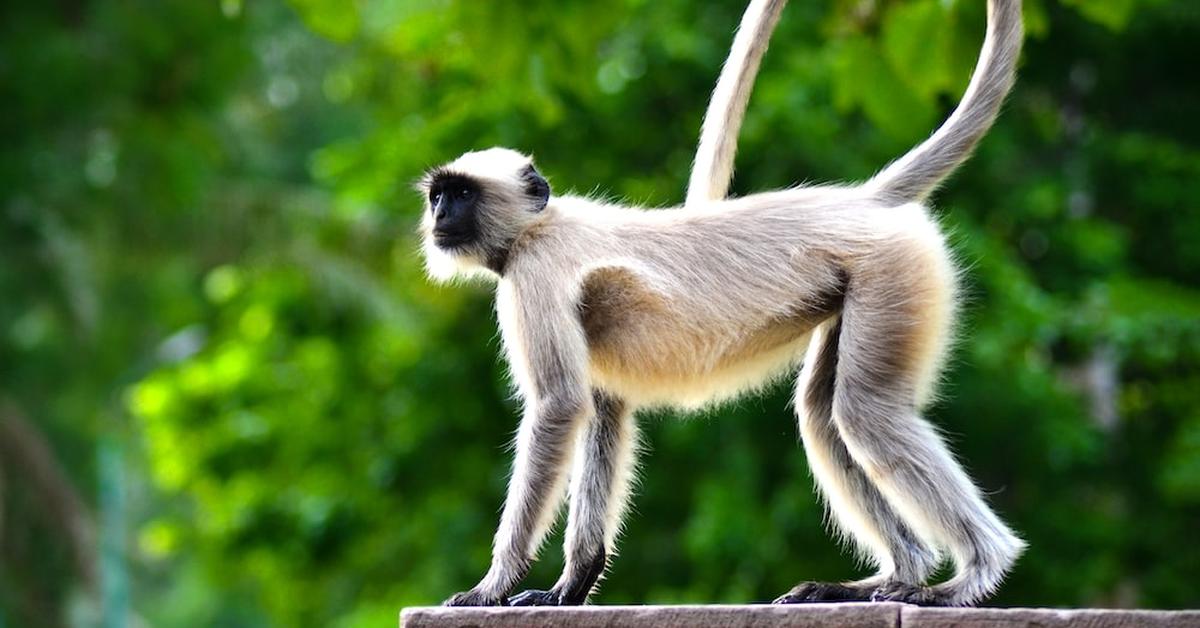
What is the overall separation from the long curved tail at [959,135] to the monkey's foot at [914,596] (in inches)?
49.0

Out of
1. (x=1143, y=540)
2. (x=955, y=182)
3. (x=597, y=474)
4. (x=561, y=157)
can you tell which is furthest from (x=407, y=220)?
(x=597, y=474)

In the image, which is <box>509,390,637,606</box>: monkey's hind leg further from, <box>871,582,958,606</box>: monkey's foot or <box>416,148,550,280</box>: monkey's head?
<box>871,582,958,606</box>: monkey's foot

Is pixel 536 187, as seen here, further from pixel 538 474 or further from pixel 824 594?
pixel 824 594

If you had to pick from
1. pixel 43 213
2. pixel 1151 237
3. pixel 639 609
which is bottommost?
pixel 639 609

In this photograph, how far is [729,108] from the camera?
6238mm

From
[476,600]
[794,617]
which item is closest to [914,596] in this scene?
[794,617]

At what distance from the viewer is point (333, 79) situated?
22.6 meters

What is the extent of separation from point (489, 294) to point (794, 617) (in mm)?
10707

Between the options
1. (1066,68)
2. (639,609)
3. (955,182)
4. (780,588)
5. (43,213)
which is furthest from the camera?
(43,213)

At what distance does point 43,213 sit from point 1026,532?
1310 cm

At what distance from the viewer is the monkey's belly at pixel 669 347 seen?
5.82 m

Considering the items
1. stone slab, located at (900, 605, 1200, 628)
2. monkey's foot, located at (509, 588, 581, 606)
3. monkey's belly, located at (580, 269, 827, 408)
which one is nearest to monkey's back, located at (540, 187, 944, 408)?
monkey's belly, located at (580, 269, 827, 408)

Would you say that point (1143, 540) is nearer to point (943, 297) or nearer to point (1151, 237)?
point (1151, 237)

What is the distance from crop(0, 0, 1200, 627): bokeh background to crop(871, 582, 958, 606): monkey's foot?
3.42m
